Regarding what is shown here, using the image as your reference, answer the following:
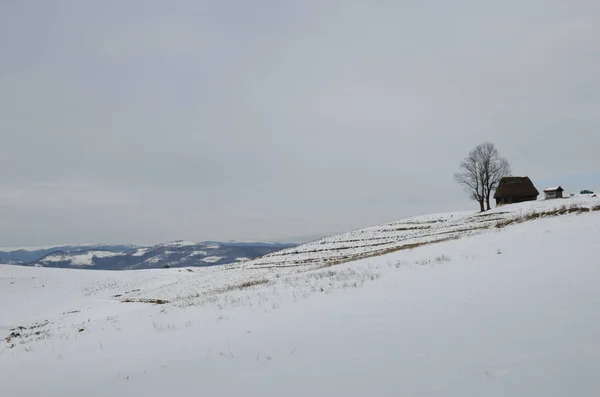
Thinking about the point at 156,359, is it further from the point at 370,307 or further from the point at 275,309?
the point at 370,307

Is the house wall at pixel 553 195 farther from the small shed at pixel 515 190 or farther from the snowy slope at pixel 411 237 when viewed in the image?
the snowy slope at pixel 411 237

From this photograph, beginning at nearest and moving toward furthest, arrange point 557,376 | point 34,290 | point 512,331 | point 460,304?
point 557,376
point 512,331
point 460,304
point 34,290

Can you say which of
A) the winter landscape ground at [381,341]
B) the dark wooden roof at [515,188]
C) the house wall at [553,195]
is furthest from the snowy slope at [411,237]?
the house wall at [553,195]

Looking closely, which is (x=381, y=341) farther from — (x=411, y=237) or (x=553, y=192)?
(x=553, y=192)

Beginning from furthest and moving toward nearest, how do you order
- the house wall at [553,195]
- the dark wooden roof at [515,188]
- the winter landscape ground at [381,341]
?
the dark wooden roof at [515,188] → the house wall at [553,195] → the winter landscape ground at [381,341]

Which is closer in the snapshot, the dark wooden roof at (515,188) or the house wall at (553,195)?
the house wall at (553,195)

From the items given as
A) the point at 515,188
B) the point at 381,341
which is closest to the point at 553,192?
the point at 515,188

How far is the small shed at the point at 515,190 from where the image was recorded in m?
65.6

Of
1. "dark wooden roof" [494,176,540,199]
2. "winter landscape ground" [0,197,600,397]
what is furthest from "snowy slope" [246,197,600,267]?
"dark wooden roof" [494,176,540,199]

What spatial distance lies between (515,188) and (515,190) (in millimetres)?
437

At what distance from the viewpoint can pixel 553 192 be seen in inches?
2539

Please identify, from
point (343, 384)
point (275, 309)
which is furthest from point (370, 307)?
point (343, 384)

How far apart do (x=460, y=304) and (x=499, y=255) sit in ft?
21.7

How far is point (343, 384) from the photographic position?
514 centimetres
